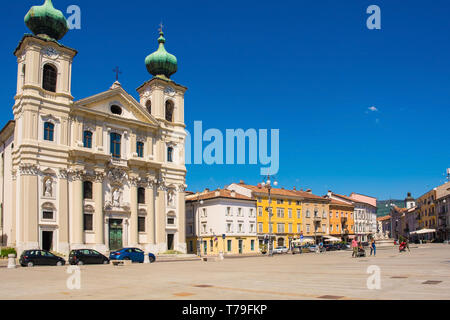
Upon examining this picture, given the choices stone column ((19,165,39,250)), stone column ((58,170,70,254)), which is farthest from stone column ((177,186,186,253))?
stone column ((19,165,39,250))

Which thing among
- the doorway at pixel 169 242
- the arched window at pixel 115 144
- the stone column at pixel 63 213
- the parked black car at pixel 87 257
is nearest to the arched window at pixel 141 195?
the arched window at pixel 115 144

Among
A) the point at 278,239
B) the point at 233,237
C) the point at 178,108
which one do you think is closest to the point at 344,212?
the point at 278,239

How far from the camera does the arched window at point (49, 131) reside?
4456cm

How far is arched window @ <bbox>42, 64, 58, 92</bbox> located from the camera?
45.8m

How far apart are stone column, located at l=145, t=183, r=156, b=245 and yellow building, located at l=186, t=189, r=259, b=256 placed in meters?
11.3

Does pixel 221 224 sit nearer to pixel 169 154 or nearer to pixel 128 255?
pixel 169 154

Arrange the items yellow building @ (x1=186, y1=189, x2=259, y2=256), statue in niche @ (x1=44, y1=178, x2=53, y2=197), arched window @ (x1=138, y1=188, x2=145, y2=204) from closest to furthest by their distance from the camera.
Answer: statue in niche @ (x1=44, y1=178, x2=53, y2=197)
arched window @ (x1=138, y1=188, x2=145, y2=204)
yellow building @ (x1=186, y1=189, x2=259, y2=256)

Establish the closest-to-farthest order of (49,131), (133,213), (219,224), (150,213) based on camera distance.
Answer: (49,131) → (133,213) → (150,213) → (219,224)

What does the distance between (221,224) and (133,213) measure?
55.9ft

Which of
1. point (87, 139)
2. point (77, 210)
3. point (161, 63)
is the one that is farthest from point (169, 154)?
point (77, 210)

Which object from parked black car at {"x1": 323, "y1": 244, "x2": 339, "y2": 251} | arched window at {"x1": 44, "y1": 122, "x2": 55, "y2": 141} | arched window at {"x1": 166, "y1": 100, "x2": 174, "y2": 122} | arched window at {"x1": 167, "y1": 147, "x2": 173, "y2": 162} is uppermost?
arched window at {"x1": 166, "y1": 100, "x2": 174, "y2": 122}

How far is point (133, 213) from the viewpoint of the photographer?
165 feet

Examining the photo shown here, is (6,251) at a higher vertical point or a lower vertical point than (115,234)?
lower

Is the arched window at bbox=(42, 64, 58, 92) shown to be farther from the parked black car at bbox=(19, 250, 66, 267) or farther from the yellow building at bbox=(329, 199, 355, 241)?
the yellow building at bbox=(329, 199, 355, 241)
